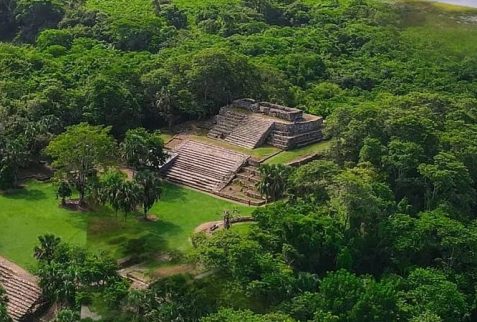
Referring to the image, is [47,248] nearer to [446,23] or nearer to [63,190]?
[63,190]

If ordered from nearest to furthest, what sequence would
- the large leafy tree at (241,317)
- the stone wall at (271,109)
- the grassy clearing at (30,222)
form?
the large leafy tree at (241,317) → the grassy clearing at (30,222) → the stone wall at (271,109)

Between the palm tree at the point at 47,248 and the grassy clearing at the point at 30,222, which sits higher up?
the palm tree at the point at 47,248

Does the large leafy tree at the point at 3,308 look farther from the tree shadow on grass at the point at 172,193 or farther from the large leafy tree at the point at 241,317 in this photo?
the tree shadow on grass at the point at 172,193

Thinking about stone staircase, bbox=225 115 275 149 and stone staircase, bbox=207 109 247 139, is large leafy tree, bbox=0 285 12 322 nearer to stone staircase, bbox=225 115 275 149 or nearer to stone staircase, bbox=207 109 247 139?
stone staircase, bbox=225 115 275 149

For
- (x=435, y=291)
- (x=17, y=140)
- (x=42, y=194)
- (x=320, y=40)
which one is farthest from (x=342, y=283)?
(x=320, y=40)

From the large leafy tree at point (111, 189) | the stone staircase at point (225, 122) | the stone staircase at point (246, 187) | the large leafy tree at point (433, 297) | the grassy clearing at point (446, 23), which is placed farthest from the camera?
the stone staircase at point (225, 122)

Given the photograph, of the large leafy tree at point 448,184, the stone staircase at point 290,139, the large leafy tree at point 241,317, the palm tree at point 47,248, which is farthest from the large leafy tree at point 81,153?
the large leafy tree at point 448,184
